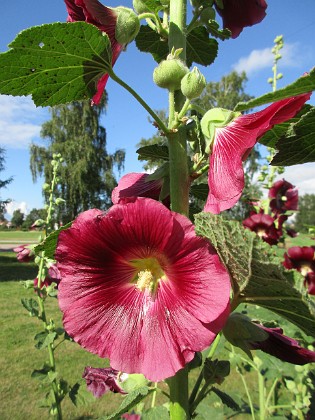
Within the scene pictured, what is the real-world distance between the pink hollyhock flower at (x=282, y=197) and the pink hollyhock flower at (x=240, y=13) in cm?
186

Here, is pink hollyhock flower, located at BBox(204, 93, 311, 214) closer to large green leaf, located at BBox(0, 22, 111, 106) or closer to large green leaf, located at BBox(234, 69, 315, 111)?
large green leaf, located at BBox(234, 69, 315, 111)

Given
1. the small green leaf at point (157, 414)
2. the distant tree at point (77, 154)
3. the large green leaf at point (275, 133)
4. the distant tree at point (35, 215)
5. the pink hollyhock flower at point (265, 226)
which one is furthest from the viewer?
the distant tree at point (77, 154)

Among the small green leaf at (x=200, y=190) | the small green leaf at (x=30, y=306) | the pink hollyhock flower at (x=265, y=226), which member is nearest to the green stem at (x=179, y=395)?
the small green leaf at (x=200, y=190)

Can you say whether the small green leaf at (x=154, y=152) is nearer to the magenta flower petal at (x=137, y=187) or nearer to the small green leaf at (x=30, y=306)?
the magenta flower petal at (x=137, y=187)

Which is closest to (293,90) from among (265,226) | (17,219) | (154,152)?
(154,152)

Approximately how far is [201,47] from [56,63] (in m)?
0.42

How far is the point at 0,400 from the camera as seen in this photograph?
3693 millimetres

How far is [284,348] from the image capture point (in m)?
0.69

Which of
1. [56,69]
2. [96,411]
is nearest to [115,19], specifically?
[56,69]

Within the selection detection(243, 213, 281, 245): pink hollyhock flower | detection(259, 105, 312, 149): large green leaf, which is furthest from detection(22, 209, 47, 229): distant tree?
detection(259, 105, 312, 149): large green leaf

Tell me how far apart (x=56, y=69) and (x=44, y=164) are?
17.3 m

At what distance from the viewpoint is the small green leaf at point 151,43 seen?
85 cm

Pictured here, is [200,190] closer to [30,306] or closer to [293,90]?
[293,90]

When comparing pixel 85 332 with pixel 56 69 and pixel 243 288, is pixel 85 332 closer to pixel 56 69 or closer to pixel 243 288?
pixel 243 288
